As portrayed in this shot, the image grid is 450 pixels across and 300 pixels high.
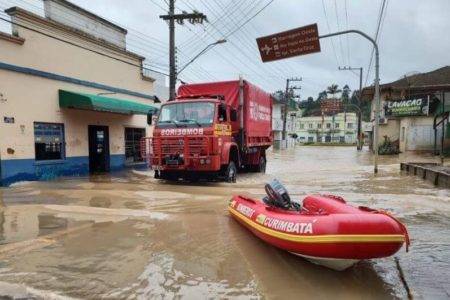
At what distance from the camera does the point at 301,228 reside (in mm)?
4754

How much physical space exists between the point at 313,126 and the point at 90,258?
103m

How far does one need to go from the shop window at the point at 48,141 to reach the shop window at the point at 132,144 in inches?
175

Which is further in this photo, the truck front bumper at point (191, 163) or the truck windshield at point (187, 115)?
the truck windshield at point (187, 115)

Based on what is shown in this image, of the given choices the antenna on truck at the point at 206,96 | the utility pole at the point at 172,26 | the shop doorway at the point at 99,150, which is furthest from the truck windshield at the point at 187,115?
the utility pole at the point at 172,26

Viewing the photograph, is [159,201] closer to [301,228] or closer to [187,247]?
[187,247]

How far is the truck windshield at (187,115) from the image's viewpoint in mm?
11930

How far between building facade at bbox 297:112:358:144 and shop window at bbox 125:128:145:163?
8410cm

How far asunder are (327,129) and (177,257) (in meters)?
101

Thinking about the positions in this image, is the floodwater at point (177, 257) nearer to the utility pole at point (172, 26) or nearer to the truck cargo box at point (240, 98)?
A: the truck cargo box at point (240, 98)

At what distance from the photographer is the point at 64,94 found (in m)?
14.3

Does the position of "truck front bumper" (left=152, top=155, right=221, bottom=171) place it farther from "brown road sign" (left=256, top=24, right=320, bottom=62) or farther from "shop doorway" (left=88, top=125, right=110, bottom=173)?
"shop doorway" (left=88, top=125, right=110, bottom=173)

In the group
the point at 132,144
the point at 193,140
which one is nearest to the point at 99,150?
the point at 132,144

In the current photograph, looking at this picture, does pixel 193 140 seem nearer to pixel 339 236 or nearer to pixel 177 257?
pixel 177 257

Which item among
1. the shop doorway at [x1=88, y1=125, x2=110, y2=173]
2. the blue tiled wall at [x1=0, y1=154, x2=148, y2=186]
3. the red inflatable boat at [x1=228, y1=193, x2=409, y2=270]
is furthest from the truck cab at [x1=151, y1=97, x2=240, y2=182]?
the red inflatable boat at [x1=228, y1=193, x2=409, y2=270]
